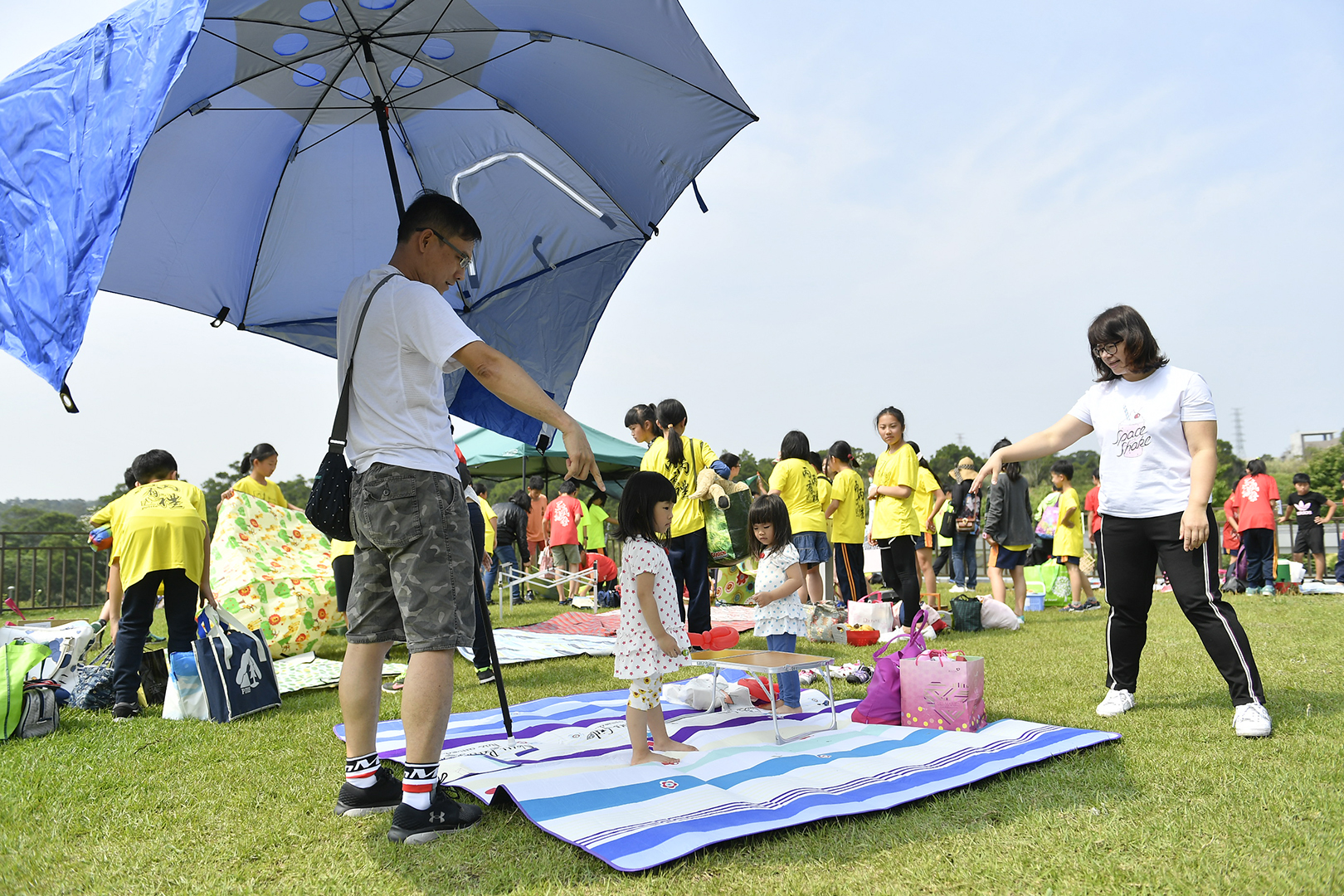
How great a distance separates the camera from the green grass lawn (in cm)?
229

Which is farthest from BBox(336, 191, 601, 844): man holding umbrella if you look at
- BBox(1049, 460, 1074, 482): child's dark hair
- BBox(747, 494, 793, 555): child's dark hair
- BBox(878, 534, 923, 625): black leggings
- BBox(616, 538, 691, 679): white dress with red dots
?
BBox(1049, 460, 1074, 482): child's dark hair

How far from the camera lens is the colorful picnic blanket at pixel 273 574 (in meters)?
6.88

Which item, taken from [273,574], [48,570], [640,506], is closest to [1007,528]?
[640,506]

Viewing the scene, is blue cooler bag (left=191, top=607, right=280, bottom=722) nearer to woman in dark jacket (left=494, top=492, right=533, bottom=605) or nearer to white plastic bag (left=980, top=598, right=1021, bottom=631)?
white plastic bag (left=980, top=598, right=1021, bottom=631)

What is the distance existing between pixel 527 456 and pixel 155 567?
11.0 m

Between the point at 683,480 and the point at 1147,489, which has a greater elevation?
the point at 683,480

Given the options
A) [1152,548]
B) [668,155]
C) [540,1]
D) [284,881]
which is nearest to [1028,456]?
[1152,548]

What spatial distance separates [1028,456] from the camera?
4.34m

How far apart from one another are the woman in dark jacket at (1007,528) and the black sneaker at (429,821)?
6967 mm

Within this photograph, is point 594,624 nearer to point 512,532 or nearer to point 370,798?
point 512,532

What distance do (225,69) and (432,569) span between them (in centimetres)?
251

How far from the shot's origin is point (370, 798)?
294 cm

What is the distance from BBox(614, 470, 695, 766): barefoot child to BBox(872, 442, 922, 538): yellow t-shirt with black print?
12.8 feet

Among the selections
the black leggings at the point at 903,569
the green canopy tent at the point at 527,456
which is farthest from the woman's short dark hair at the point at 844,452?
the green canopy tent at the point at 527,456
